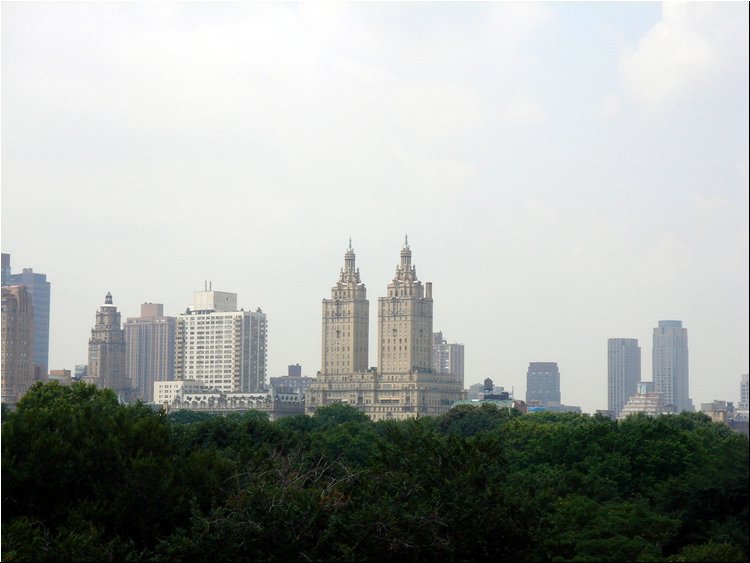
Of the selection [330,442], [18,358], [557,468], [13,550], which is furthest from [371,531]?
[18,358]

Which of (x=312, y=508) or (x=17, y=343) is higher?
(x=17, y=343)

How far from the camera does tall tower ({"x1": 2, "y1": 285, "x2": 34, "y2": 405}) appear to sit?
154m

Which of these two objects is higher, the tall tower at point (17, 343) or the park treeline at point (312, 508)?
the tall tower at point (17, 343)

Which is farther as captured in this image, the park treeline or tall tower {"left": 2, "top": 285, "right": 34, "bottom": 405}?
tall tower {"left": 2, "top": 285, "right": 34, "bottom": 405}

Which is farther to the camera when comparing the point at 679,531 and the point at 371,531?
the point at 679,531

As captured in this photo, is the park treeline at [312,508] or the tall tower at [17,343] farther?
the tall tower at [17,343]

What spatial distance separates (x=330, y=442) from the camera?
71.1m

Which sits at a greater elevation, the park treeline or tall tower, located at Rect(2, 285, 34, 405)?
tall tower, located at Rect(2, 285, 34, 405)

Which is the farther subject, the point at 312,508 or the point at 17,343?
the point at 17,343

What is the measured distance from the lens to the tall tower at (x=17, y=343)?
153500 mm

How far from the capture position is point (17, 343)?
15750 cm

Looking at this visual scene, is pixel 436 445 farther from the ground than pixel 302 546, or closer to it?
farther from the ground

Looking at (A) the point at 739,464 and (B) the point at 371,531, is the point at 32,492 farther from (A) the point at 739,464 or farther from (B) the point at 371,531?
(A) the point at 739,464

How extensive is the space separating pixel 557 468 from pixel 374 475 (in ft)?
56.2
